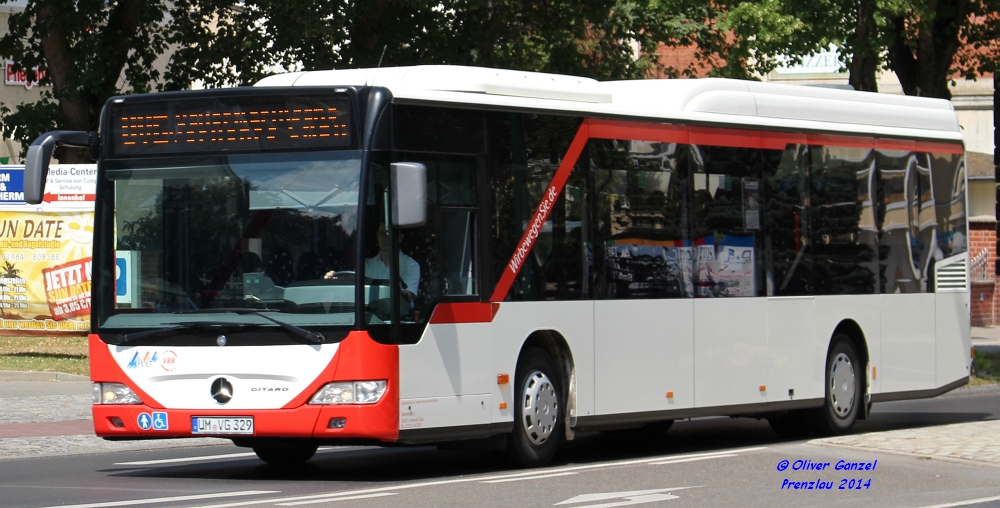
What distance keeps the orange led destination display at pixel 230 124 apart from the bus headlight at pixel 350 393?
66.2 inches

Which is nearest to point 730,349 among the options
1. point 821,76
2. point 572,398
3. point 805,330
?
point 805,330

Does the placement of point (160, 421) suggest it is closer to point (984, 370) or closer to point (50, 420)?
point (50, 420)

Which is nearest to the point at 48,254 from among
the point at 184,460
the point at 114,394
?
the point at 184,460

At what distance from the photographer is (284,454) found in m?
12.8

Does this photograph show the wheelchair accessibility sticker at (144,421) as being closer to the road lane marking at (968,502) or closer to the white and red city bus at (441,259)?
the white and red city bus at (441,259)

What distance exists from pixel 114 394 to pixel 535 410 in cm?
322

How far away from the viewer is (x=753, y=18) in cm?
2080

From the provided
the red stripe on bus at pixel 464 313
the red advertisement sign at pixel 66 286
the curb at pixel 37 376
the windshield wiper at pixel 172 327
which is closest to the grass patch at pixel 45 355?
the curb at pixel 37 376

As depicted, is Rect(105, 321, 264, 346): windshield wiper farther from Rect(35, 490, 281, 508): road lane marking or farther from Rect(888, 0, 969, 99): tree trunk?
Rect(888, 0, 969, 99): tree trunk

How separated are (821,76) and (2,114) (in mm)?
21822

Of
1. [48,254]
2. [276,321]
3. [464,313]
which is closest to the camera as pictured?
[276,321]

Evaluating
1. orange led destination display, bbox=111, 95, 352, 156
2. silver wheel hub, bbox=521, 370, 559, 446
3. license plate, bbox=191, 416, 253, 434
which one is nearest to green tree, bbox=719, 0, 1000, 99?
silver wheel hub, bbox=521, 370, 559, 446

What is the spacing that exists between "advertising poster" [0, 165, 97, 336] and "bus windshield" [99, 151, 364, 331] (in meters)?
11.7

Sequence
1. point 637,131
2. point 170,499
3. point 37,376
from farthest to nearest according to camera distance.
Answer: point 37,376, point 637,131, point 170,499
